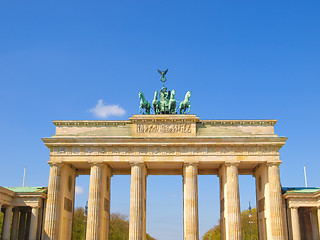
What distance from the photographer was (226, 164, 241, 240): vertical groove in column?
1679 inches

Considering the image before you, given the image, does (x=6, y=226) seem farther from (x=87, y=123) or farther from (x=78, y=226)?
(x=78, y=226)

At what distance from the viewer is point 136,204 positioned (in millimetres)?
43781

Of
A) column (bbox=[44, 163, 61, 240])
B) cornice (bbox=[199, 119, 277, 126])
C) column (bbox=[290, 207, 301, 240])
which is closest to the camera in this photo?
column (bbox=[290, 207, 301, 240])

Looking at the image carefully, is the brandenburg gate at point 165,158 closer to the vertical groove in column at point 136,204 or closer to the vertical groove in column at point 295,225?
the vertical groove in column at point 136,204

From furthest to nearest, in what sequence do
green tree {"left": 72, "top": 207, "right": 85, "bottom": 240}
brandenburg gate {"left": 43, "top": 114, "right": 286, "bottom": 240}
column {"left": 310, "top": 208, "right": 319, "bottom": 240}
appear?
green tree {"left": 72, "top": 207, "right": 85, "bottom": 240} → column {"left": 310, "top": 208, "right": 319, "bottom": 240} → brandenburg gate {"left": 43, "top": 114, "right": 286, "bottom": 240}

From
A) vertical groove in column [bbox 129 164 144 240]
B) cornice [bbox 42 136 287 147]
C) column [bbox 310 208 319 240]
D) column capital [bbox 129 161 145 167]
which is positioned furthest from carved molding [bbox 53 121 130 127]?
column [bbox 310 208 319 240]

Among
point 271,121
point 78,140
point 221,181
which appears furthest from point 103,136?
point 271,121

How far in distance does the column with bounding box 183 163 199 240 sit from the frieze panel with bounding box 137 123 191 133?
4393 mm

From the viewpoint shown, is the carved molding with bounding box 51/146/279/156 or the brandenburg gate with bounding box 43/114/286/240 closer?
the brandenburg gate with bounding box 43/114/286/240

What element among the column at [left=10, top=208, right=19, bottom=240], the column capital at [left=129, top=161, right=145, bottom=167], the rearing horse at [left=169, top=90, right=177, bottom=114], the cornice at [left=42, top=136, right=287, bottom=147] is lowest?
the column at [left=10, top=208, right=19, bottom=240]

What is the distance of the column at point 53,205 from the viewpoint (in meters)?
42.7

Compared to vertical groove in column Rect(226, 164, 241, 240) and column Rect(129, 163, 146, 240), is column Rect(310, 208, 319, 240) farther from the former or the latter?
column Rect(129, 163, 146, 240)

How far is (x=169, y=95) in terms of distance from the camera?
165 ft

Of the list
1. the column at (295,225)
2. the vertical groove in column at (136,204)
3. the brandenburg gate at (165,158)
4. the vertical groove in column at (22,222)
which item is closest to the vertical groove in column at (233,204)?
the brandenburg gate at (165,158)
